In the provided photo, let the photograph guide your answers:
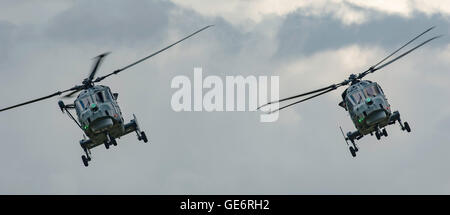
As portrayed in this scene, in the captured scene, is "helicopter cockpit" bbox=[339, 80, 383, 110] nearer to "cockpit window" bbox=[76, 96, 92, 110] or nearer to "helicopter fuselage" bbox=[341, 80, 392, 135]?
"helicopter fuselage" bbox=[341, 80, 392, 135]

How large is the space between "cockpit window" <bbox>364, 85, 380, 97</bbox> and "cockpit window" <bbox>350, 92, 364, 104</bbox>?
57 cm

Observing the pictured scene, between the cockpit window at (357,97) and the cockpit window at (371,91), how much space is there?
1.87 feet

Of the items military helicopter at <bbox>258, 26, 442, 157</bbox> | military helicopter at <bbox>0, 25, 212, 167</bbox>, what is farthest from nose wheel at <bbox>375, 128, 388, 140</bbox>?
military helicopter at <bbox>0, 25, 212, 167</bbox>

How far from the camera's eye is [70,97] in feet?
363

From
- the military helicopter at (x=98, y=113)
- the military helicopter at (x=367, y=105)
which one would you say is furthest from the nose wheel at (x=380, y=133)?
the military helicopter at (x=98, y=113)

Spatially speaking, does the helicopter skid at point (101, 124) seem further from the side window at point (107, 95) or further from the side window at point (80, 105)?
the side window at point (107, 95)

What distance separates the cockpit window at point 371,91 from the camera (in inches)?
4294

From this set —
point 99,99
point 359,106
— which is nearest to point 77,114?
point 99,99

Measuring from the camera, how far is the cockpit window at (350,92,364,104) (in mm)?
109375

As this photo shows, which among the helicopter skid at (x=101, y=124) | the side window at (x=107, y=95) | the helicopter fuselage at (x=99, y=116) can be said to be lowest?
the helicopter skid at (x=101, y=124)

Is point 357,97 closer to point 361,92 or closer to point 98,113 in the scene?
point 361,92
